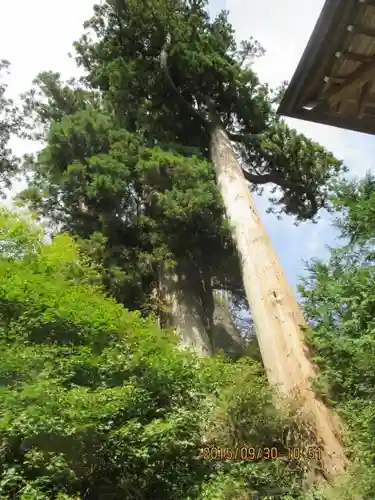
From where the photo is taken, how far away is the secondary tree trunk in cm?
619

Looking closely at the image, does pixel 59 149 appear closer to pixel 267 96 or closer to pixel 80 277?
pixel 80 277

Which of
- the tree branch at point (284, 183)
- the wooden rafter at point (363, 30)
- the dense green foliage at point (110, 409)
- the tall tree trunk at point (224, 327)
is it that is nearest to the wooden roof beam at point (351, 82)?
the wooden rafter at point (363, 30)

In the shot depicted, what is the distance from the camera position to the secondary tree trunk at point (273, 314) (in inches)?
244

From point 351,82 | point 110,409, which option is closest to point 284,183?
point 351,82

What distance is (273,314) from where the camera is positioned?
756 centimetres

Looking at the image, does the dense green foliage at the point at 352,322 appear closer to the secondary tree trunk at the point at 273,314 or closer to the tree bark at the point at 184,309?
the secondary tree trunk at the point at 273,314

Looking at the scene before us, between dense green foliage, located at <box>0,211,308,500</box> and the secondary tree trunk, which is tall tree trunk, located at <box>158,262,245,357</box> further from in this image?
A: dense green foliage, located at <box>0,211,308,500</box>

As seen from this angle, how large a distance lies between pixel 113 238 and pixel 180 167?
2247 millimetres
